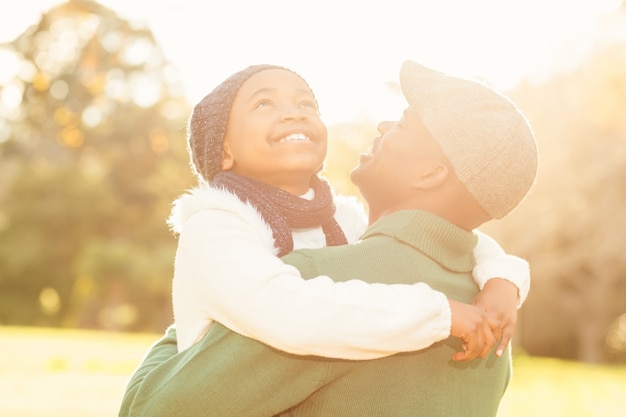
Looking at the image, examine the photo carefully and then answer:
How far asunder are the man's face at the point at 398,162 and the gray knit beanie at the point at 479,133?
5 cm

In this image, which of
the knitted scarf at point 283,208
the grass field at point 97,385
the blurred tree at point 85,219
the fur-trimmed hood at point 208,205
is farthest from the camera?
the blurred tree at point 85,219

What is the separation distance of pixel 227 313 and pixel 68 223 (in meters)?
33.7

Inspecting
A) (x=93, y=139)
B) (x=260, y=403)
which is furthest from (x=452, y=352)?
(x=93, y=139)

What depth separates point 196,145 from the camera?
10.5ft

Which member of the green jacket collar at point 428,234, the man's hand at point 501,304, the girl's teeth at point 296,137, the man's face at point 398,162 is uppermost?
the girl's teeth at point 296,137

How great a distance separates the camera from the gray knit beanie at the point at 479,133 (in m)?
2.44

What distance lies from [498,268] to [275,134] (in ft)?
2.82

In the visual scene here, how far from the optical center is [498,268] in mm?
2682

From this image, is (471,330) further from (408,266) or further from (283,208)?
(283,208)

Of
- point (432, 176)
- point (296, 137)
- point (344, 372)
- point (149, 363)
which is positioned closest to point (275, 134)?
point (296, 137)

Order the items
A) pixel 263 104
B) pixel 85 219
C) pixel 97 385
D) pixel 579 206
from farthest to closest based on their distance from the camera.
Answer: pixel 85 219, pixel 579 206, pixel 97 385, pixel 263 104

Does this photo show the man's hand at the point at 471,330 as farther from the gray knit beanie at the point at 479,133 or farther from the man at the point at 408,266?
the gray knit beanie at the point at 479,133

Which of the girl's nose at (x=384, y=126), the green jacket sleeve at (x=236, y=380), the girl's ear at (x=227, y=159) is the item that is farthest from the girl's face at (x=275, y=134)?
the green jacket sleeve at (x=236, y=380)

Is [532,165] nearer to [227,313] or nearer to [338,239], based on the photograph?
[338,239]
